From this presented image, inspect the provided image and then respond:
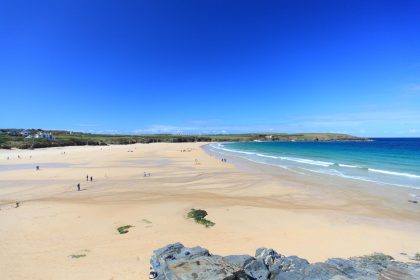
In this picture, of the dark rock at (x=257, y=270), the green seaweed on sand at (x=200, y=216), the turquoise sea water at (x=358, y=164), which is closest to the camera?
the dark rock at (x=257, y=270)

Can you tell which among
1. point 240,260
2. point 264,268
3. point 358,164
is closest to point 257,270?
point 264,268

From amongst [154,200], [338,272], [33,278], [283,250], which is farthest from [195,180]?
[338,272]

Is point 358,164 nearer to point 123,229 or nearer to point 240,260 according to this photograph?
point 123,229

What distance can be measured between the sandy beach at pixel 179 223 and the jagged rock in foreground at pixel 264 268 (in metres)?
2.07

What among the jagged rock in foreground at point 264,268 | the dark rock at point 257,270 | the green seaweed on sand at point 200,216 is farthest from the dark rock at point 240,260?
the green seaweed on sand at point 200,216

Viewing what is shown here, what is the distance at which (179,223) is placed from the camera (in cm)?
1452

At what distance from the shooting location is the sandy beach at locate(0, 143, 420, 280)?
34.3 ft

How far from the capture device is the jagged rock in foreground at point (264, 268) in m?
6.48

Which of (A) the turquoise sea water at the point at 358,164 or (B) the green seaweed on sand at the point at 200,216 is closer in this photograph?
(B) the green seaweed on sand at the point at 200,216

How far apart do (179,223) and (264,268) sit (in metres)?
7.58

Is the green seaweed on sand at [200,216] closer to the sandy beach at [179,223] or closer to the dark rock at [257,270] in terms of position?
the sandy beach at [179,223]

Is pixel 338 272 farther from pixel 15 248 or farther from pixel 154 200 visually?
pixel 154 200

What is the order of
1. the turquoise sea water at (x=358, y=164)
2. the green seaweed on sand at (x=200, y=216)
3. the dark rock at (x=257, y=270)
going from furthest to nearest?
the turquoise sea water at (x=358, y=164) → the green seaweed on sand at (x=200, y=216) → the dark rock at (x=257, y=270)

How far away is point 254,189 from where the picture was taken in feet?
79.7
